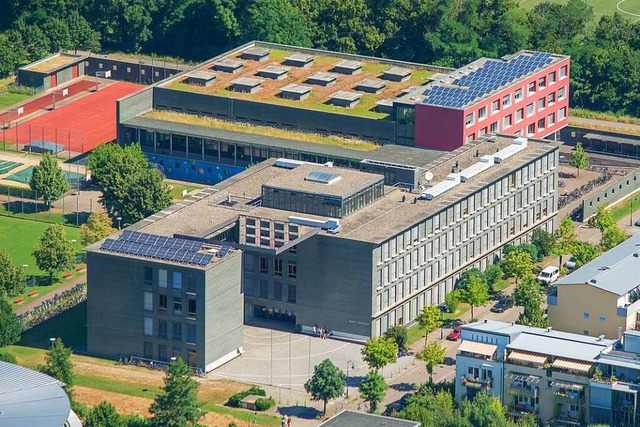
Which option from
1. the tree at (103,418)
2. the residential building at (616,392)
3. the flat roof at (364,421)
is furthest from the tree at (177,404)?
the residential building at (616,392)

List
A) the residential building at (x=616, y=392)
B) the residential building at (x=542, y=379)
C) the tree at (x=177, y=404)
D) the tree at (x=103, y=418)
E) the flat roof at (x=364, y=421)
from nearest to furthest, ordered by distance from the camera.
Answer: the flat roof at (x=364, y=421)
the tree at (x=103, y=418)
the residential building at (x=616, y=392)
the tree at (x=177, y=404)
the residential building at (x=542, y=379)

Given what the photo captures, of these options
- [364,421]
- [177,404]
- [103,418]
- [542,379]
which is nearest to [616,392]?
[542,379]

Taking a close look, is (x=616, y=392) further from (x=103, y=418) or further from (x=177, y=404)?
(x=103, y=418)

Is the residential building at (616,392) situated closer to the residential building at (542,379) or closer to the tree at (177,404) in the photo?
the residential building at (542,379)

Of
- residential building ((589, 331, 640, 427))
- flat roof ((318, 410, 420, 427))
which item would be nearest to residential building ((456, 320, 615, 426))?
residential building ((589, 331, 640, 427))

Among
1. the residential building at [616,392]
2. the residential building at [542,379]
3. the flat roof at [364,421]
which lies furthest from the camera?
the residential building at [542,379]

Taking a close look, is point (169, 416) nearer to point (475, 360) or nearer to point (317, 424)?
point (317, 424)

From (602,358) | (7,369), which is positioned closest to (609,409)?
(602,358)
